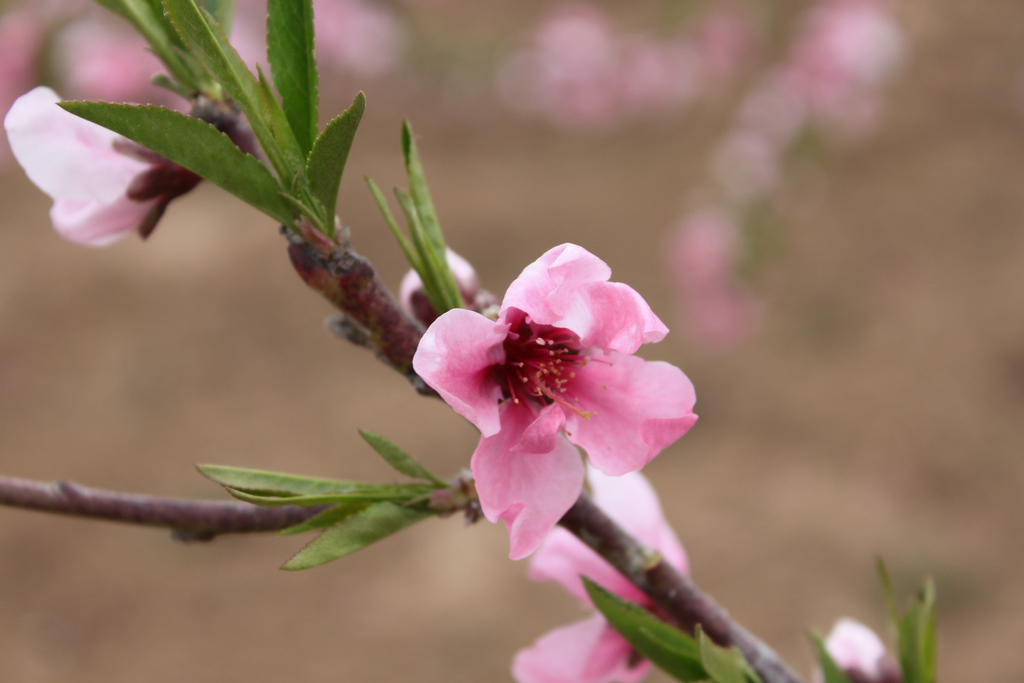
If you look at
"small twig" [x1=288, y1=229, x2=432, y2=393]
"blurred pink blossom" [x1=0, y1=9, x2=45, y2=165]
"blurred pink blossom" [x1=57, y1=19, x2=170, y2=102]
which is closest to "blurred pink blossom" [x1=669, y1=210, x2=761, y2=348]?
"blurred pink blossom" [x1=57, y1=19, x2=170, y2=102]

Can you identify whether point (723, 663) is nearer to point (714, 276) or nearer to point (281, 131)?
point (281, 131)

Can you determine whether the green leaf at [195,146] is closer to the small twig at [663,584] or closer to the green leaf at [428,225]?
the green leaf at [428,225]

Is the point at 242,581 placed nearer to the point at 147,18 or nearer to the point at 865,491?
the point at 865,491

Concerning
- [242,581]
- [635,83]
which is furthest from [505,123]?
[242,581]

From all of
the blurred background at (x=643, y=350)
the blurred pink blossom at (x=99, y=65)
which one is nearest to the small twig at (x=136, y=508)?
the blurred pink blossom at (x=99, y=65)

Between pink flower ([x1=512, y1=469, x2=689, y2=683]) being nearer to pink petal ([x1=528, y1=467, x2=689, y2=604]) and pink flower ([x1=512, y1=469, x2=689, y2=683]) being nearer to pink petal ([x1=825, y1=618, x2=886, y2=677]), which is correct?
pink petal ([x1=528, y1=467, x2=689, y2=604])

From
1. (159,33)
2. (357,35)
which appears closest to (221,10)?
(159,33)
